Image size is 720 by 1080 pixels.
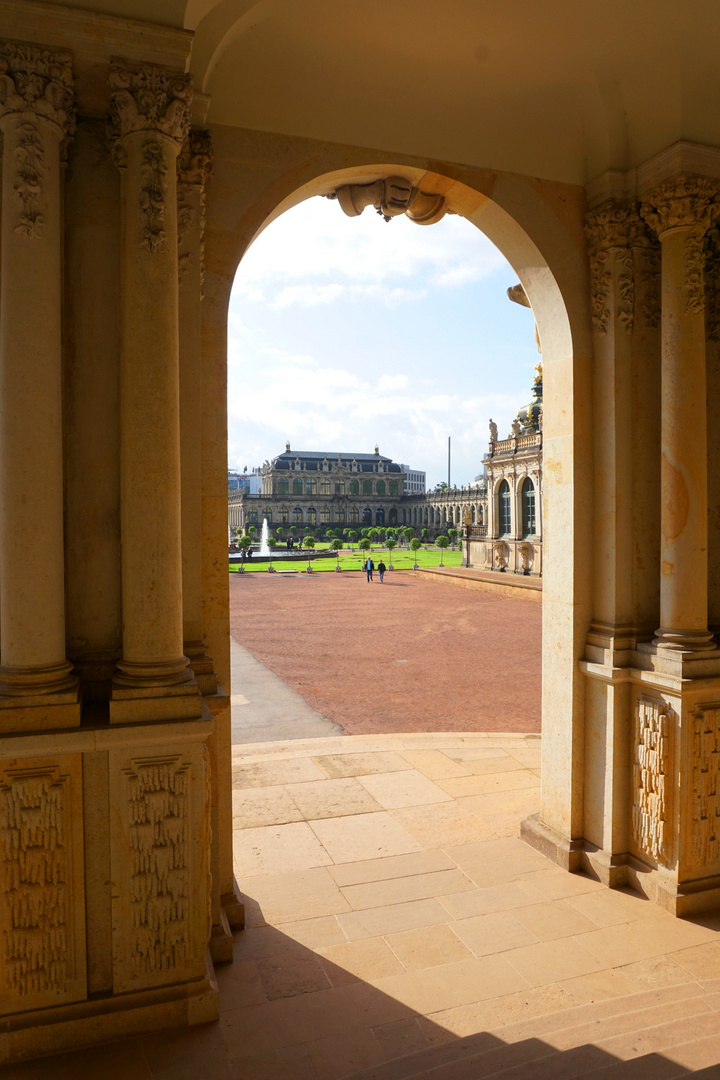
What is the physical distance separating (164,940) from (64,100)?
407 cm

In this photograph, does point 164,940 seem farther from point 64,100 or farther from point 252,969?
point 64,100

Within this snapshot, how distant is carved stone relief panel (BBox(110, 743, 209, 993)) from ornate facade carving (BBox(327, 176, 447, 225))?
3983 mm

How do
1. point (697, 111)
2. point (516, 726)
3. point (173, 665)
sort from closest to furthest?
point (173, 665) → point (697, 111) → point (516, 726)

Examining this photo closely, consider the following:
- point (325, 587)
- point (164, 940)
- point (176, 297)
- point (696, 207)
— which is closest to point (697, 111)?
point (696, 207)

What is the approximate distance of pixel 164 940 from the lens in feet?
11.4

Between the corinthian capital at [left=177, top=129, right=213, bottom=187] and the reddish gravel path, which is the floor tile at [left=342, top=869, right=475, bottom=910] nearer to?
the corinthian capital at [left=177, top=129, right=213, bottom=187]

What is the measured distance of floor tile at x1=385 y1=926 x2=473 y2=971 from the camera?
13.8 ft

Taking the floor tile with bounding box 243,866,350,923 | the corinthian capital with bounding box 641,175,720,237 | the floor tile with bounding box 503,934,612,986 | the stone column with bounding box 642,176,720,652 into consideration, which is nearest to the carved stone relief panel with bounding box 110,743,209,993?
the floor tile with bounding box 243,866,350,923

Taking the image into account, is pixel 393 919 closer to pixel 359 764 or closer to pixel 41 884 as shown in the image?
pixel 41 884

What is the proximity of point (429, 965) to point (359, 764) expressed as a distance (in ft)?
11.3

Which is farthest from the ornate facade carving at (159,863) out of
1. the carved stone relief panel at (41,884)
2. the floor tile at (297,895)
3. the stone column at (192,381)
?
the floor tile at (297,895)

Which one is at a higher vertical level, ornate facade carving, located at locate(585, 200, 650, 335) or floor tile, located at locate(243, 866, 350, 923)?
ornate facade carving, located at locate(585, 200, 650, 335)

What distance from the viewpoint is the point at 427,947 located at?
14.2ft

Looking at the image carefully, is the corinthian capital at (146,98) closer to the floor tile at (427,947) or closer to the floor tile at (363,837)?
the floor tile at (427,947)
